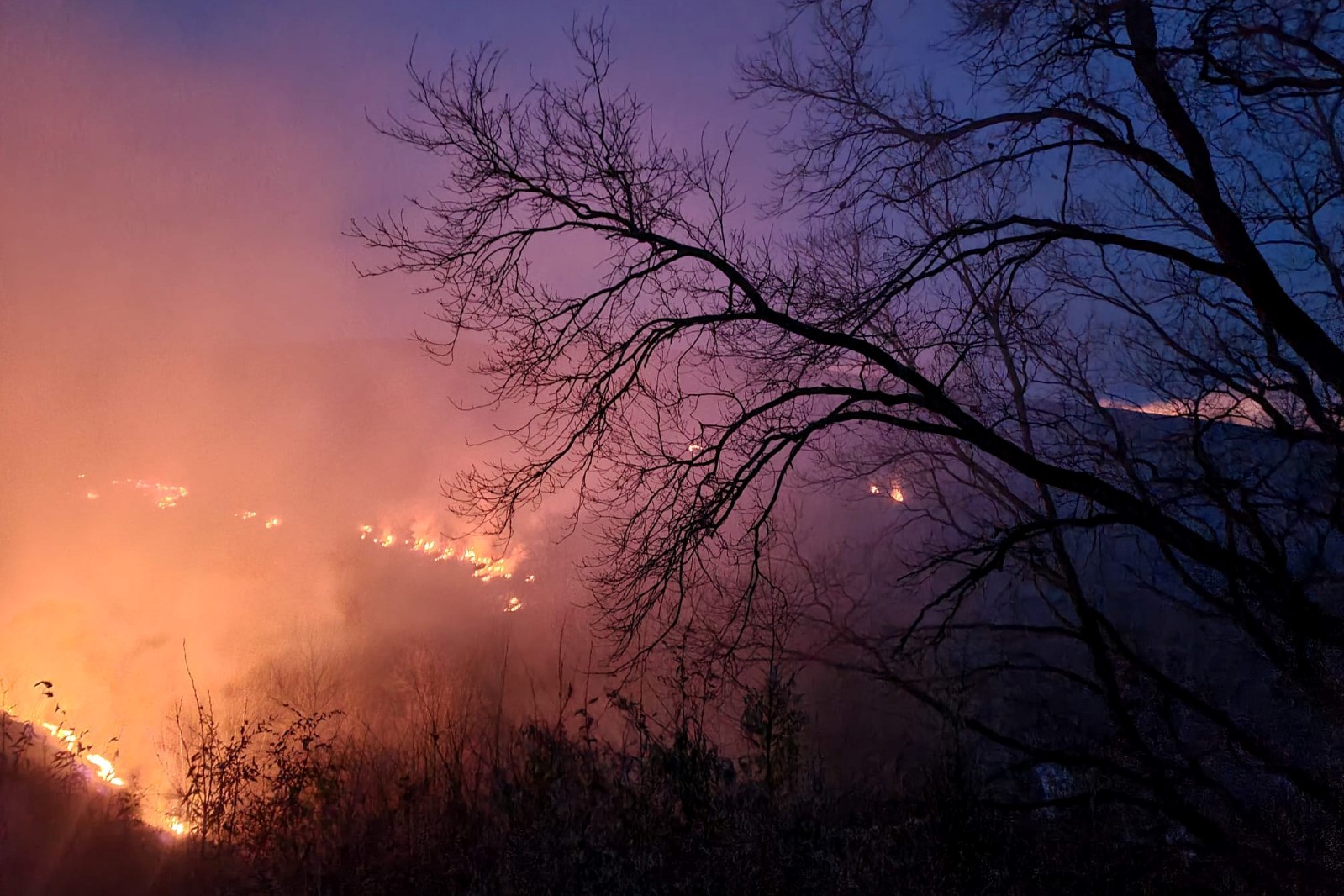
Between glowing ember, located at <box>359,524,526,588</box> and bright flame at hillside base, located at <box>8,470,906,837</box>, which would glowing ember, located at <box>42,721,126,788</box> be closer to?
bright flame at hillside base, located at <box>8,470,906,837</box>

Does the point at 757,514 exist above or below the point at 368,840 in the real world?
above

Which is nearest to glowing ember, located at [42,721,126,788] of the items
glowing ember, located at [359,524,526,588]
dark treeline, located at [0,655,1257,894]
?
dark treeline, located at [0,655,1257,894]

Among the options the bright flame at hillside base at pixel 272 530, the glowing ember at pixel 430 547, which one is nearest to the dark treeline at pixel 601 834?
the bright flame at hillside base at pixel 272 530

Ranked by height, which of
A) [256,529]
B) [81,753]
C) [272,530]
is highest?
[256,529]

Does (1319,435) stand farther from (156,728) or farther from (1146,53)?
(156,728)

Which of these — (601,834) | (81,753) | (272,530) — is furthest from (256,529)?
(601,834)

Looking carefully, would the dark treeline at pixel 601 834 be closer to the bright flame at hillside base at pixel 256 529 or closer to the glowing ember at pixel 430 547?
the bright flame at hillside base at pixel 256 529

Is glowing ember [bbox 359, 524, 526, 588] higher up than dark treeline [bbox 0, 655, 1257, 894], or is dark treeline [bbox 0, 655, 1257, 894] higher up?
Answer: glowing ember [bbox 359, 524, 526, 588]

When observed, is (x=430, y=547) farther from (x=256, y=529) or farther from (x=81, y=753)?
(x=81, y=753)

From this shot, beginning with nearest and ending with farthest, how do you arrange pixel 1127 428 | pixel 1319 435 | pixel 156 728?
pixel 1319 435 < pixel 1127 428 < pixel 156 728

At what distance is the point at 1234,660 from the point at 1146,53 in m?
16.7

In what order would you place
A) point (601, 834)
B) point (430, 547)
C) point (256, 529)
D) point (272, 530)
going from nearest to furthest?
1. point (601, 834)
2. point (430, 547)
3. point (272, 530)
4. point (256, 529)

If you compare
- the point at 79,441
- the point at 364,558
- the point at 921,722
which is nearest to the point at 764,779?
the point at 921,722

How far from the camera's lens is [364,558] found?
1810 inches
